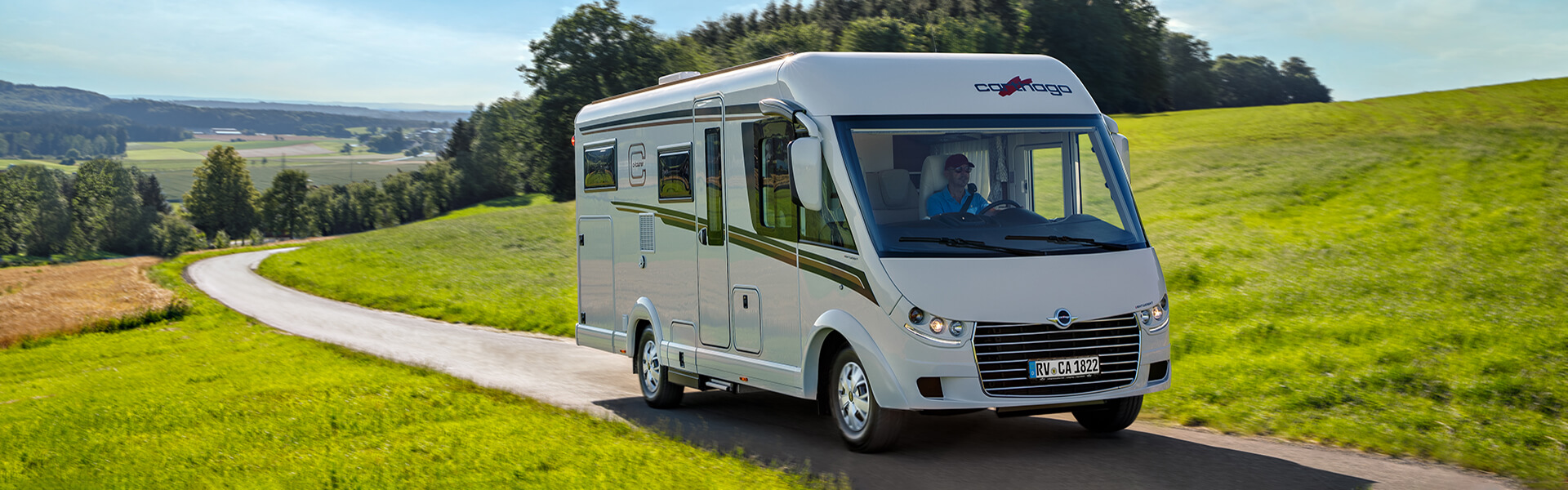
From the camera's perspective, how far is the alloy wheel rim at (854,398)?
27.6 feet

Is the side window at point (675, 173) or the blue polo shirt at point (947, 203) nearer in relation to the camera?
the blue polo shirt at point (947, 203)

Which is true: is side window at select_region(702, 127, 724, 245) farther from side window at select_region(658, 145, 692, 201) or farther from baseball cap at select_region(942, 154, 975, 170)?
baseball cap at select_region(942, 154, 975, 170)

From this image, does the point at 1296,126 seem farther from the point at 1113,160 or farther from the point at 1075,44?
the point at 1075,44

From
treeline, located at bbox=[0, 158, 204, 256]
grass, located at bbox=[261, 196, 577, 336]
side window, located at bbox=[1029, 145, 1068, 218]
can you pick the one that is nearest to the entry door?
side window, located at bbox=[1029, 145, 1068, 218]

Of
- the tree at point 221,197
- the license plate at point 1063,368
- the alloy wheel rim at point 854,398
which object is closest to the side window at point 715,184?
the alloy wheel rim at point 854,398

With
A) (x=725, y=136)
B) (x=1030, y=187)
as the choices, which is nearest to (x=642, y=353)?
(x=725, y=136)

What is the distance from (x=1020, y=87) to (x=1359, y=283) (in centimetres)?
809

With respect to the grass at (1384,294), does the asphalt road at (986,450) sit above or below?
below

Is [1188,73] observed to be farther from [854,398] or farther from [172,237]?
[172,237]

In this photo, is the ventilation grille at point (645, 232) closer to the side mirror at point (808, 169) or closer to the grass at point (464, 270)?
the side mirror at point (808, 169)

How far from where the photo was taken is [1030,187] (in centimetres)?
883

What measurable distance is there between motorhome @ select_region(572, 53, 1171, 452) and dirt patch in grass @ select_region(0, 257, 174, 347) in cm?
2228

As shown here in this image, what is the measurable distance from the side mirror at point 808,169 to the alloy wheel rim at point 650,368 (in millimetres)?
3907

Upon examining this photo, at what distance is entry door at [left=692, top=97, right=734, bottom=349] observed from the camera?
1019cm
